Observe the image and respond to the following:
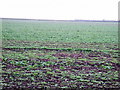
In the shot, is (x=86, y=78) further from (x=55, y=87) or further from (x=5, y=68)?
(x=5, y=68)

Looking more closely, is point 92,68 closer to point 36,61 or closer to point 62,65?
point 62,65

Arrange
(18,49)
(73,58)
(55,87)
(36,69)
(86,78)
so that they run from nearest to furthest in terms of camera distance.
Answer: (55,87)
(86,78)
(36,69)
(73,58)
(18,49)

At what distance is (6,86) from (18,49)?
7.79 m

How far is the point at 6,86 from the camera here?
8.42m

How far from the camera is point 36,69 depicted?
1080cm

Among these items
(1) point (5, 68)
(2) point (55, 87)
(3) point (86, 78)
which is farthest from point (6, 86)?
(3) point (86, 78)

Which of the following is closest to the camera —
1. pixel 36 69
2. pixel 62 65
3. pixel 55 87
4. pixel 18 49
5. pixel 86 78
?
pixel 55 87

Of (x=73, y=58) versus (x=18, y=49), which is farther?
(x=18, y=49)

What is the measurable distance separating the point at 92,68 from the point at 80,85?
274cm

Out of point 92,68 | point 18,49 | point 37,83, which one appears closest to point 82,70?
point 92,68

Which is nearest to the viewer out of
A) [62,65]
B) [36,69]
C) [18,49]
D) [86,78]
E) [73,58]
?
[86,78]

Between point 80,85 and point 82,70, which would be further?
point 82,70

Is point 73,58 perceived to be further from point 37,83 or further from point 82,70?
point 37,83

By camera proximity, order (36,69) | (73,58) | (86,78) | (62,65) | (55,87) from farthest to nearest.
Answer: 1. (73,58)
2. (62,65)
3. (36,69)
4. (86,78)
5. (55,87)
